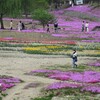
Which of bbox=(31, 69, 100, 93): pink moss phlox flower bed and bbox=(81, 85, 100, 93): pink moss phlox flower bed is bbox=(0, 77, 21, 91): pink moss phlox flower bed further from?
bbox=(81, 85, 100, 93): pink moss phlox flower bed

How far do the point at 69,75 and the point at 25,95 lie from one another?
740 centimetres

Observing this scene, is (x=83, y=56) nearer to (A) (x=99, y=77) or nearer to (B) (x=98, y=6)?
(A) (x=99, y=77)

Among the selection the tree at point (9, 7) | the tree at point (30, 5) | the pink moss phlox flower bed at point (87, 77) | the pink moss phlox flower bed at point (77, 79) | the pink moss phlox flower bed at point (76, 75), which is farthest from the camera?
the tree at point (30, 5)

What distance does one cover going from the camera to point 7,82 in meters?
28.4

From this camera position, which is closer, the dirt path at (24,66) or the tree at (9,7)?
the dirt path at (24,66)

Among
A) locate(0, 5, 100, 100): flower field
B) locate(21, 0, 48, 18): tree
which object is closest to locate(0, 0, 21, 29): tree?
locate(0, 5, 100, 100): flower field

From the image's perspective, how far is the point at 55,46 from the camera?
52094 millimetres

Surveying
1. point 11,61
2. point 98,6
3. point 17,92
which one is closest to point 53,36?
point 11,61

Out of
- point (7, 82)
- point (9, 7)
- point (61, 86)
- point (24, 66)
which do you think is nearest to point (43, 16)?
point (9, 7)

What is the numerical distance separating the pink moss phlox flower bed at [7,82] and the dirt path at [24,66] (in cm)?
35

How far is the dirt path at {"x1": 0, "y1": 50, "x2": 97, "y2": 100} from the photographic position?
2581 centimetres

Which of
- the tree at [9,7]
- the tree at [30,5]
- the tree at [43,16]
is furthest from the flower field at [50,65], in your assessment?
the tree at [30,5]

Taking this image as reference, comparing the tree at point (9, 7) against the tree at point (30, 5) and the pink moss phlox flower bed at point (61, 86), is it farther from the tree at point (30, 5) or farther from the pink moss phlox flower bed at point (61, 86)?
the pink moss phlox flower bed at point (61, 86)

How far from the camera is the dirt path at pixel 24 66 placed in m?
25.8
